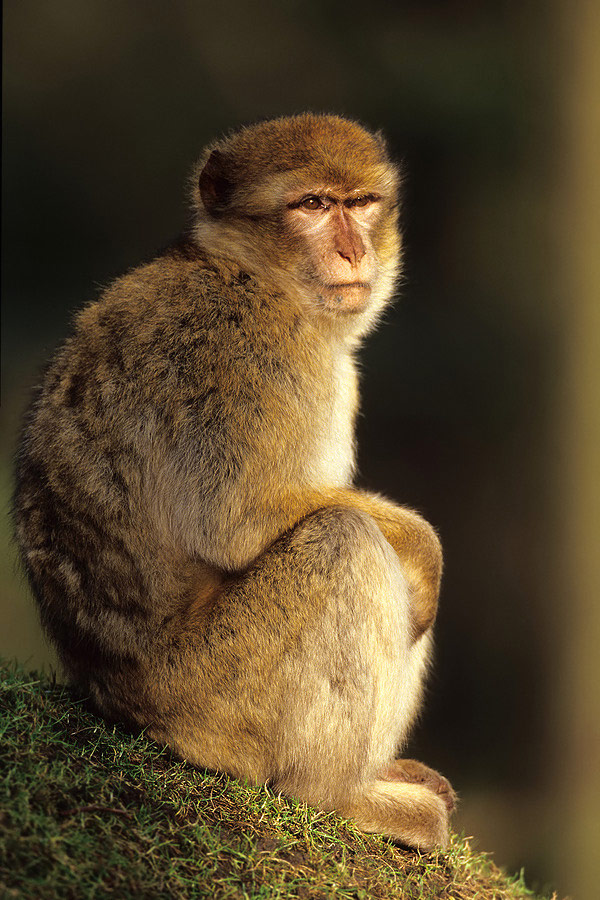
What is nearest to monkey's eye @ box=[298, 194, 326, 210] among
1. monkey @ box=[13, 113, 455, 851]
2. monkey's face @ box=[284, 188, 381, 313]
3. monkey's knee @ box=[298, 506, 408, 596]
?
monkey's face @ box=[284, 188, 381, 313]

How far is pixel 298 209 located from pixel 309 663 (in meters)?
1.84

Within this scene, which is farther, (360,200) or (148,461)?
(360,200)

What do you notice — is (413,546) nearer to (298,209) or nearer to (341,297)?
(341,297)

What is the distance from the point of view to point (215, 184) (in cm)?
420

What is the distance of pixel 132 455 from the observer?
3.49 metres

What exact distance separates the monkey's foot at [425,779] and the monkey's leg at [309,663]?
2.11 feet

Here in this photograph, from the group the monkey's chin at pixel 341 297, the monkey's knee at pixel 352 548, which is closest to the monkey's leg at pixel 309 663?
the monkey's knee at pixel 352 548

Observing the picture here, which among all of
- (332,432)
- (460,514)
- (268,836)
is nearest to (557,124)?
(460,514)

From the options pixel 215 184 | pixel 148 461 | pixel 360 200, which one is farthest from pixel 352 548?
pixel 215 184

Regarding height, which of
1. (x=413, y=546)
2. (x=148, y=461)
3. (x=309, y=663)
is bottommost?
(x=309, y=663)

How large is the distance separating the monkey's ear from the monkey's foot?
2.50 meters

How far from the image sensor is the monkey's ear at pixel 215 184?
13.7ft

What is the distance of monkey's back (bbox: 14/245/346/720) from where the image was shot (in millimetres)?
3482

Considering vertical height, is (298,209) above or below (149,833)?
above
